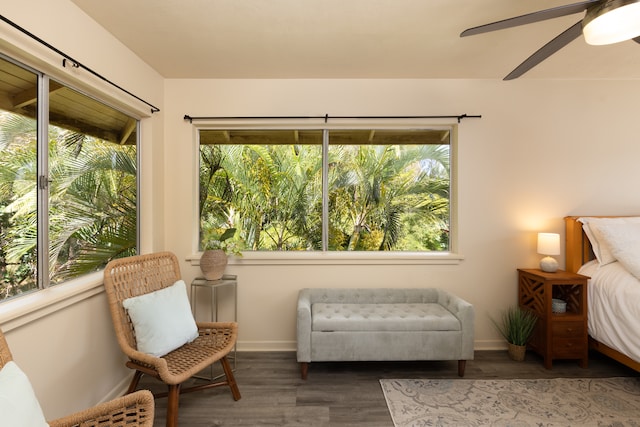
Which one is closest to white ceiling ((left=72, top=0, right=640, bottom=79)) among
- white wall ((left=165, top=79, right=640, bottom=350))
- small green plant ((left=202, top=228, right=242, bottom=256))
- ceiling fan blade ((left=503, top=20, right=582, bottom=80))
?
white wall ((left=165, top=79, right=640, bottom=350))

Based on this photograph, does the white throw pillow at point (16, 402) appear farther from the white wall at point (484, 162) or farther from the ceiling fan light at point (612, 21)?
the ceiling fan light at point (612, 21)

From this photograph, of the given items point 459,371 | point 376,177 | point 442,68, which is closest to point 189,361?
point 459,371

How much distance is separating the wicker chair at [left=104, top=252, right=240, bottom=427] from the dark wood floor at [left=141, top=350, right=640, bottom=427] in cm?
14

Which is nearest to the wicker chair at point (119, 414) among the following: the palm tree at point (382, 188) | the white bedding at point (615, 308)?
the palm tree at point (382, 188)

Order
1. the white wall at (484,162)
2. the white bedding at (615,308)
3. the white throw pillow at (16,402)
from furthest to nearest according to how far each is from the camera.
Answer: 1. the white wall at (484,162)
2. the white bedding at (615,308)
3. the white throw pillow at (16,402)

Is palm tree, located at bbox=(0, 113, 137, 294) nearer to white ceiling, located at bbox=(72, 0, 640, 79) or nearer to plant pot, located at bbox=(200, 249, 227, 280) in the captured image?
plant pot, located at bbox=(200, 249, 227, 280)

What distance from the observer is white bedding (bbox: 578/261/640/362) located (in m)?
2.21

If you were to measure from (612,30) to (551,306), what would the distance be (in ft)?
6.86

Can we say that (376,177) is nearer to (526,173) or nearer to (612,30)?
(526,173)

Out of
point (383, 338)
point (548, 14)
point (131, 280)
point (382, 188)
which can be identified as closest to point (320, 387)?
point (383, 338)

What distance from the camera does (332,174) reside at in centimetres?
311

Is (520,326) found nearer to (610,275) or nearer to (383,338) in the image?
(610,275)

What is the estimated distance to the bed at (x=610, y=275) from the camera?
225 cm

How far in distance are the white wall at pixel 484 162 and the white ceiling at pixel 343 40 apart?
14cm
